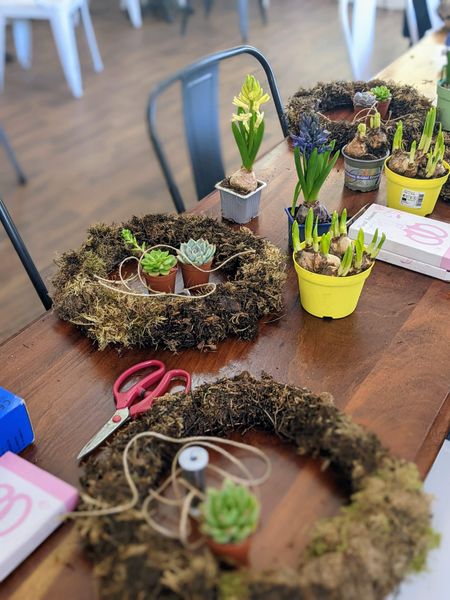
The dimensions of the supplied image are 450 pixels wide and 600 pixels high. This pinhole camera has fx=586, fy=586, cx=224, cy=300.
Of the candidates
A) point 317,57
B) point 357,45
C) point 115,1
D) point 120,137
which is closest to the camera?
point 357,45

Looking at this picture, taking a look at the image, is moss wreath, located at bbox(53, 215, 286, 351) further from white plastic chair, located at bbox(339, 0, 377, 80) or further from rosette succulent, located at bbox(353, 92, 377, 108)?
white plastic chair, located at bbox(339, 0, 377, 80)

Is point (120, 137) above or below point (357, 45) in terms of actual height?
below

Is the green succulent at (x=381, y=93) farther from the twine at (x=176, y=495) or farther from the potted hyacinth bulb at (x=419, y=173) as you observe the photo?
the twine at (x=176, y=495)

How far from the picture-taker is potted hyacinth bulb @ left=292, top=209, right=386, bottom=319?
3.09 feet

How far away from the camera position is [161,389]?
87 centimetres

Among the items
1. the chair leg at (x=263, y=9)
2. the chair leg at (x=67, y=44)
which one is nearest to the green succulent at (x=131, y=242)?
the chair leg at (x=67, y=44)

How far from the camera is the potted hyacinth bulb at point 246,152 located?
1.15 meters

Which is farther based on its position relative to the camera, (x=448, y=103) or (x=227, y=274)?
(x=448, y=103)

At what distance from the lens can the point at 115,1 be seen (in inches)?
226

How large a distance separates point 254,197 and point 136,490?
712mm

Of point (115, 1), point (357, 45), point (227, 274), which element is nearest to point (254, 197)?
point (227, 274)

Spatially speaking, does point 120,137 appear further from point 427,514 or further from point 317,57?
point 427,514

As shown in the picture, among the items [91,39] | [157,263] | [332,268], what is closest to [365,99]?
[332,268]

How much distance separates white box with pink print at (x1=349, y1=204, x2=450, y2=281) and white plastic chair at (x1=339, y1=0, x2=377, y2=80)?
1.64m
